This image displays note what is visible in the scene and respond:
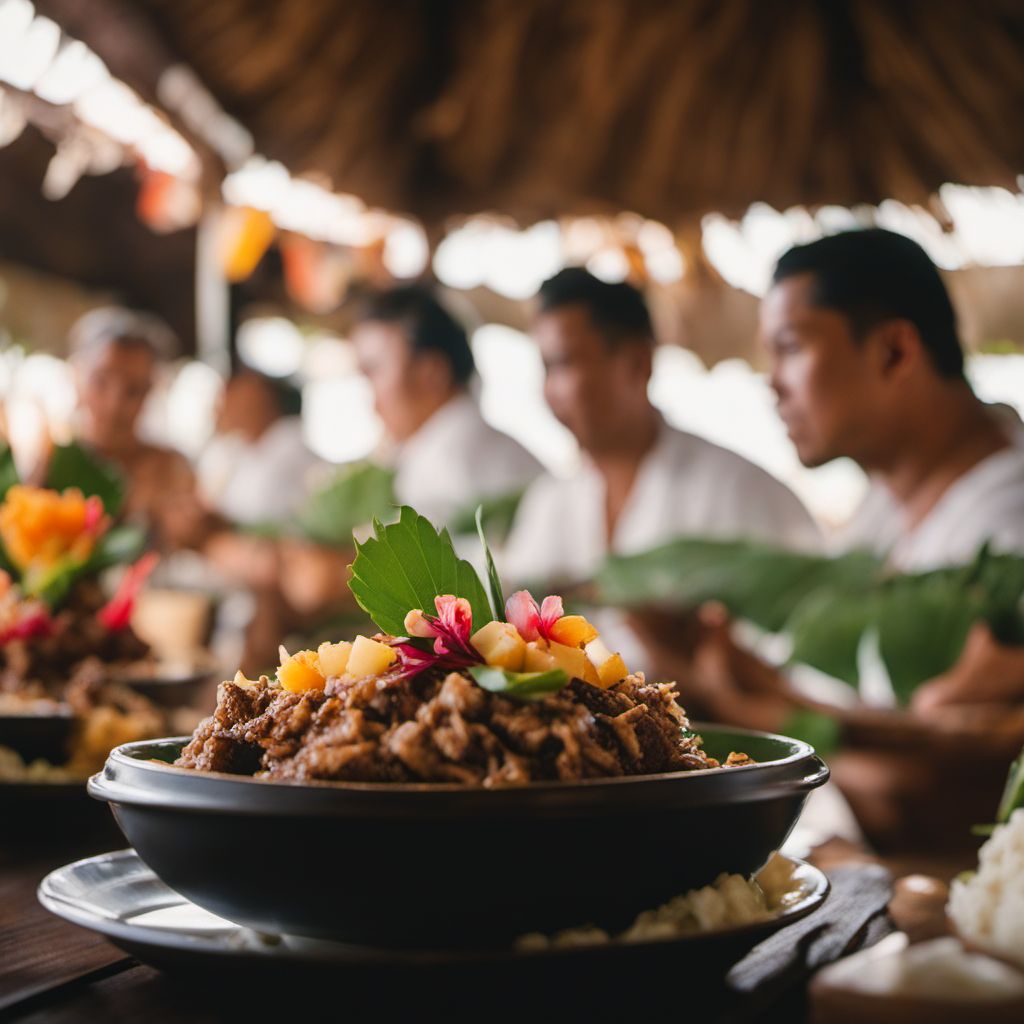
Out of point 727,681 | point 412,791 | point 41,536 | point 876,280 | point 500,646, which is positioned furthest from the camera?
point 876,280

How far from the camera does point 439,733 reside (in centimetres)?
66

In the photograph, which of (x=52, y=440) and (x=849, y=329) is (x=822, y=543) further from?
(x=52, y=440)

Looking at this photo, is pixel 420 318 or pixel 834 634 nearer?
pixel 834 634

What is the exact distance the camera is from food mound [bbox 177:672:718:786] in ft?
2.15

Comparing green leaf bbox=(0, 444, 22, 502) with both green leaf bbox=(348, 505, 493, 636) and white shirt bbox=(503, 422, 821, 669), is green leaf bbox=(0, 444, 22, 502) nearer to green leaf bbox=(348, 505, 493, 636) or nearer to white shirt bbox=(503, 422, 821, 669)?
green leaf bbox=(348, 505, 493, 636)

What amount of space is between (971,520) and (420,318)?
1.96 meters

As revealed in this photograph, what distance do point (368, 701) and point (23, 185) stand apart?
4.83 metres

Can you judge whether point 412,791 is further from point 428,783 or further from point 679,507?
point 679,507

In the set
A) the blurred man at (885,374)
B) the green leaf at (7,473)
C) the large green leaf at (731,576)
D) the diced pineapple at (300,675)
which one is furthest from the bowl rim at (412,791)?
the blurred man at (885,374)

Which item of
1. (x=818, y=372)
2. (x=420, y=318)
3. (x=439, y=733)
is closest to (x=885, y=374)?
(x=818, y=372)

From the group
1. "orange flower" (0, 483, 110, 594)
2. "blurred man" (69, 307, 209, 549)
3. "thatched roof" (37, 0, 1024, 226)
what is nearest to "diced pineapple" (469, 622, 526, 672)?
"orange flower" (0, 483, 110, 594)

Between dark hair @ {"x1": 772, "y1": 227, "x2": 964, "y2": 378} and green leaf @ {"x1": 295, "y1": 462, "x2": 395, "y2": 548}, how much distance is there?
1.18m

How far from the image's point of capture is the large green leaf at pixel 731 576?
75.5 inches

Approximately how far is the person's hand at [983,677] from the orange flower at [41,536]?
1.13 metres
